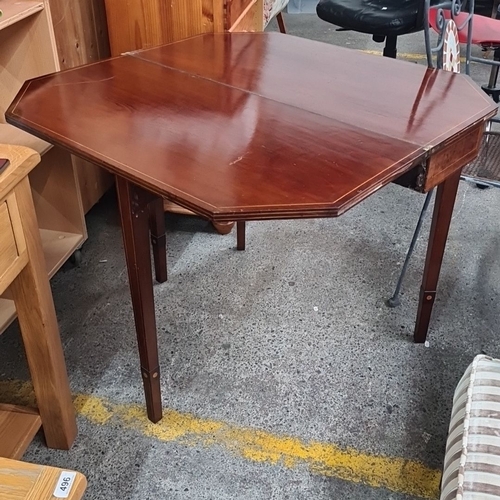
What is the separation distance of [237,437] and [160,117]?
79 cm

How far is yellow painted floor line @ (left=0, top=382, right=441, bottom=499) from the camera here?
1.39m

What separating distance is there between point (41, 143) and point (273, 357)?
92 cm

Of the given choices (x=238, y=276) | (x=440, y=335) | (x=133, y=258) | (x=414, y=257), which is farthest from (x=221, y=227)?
(x=133, y=258)

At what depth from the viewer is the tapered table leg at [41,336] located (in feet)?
3.81

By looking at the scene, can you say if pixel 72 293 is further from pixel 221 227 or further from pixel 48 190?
pixel 221 227

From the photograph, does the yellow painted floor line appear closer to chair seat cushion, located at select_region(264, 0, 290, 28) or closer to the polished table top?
the polished table top

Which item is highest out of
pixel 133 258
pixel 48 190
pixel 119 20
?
pixel 119 20

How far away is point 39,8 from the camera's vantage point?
5.35 feet

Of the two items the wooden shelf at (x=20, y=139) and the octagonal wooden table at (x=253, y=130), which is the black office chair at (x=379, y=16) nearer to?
the octagonal wooden table at (x=253, y=130)

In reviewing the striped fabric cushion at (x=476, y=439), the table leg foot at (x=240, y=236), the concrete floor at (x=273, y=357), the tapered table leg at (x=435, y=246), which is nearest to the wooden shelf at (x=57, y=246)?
the concrete floor at (x=273, y=357)

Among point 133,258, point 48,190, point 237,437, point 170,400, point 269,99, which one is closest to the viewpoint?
point 133,258

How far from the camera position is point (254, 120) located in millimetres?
1254

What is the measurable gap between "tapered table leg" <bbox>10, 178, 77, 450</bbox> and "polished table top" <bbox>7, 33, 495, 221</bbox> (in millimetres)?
188

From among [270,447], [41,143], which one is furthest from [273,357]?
[41,143]
